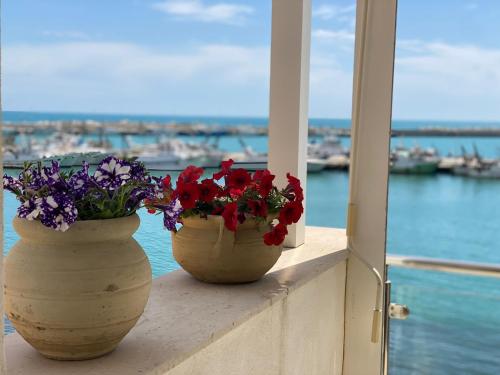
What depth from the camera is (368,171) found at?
2.37m

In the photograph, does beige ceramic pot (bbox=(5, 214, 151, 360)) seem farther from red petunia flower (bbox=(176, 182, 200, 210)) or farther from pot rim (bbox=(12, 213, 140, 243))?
red petunia flower (bbox=(176, 182, 200, 210))

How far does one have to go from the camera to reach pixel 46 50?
1973 mm

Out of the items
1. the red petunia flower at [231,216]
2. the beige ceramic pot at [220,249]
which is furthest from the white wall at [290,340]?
the red petunia flower at [231,216]

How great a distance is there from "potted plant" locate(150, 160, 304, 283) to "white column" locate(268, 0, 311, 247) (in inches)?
18.0

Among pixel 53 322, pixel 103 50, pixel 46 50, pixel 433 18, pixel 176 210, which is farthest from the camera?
pixel 433 18

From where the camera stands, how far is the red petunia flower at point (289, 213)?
6.15 feet

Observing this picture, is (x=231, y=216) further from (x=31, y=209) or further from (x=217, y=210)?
(x=31, y=209)

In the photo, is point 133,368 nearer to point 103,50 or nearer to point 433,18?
point 103,50

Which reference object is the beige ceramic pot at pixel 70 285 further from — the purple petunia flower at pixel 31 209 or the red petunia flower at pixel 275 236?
the red petunia flower at pixel 275 236

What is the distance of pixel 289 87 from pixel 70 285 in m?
1.37

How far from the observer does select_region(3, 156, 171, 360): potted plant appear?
114cm

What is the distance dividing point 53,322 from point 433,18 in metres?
15.8

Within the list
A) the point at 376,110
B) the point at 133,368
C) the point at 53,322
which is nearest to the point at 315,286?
the point at 376,110

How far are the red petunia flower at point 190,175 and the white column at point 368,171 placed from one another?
80 centimetres
